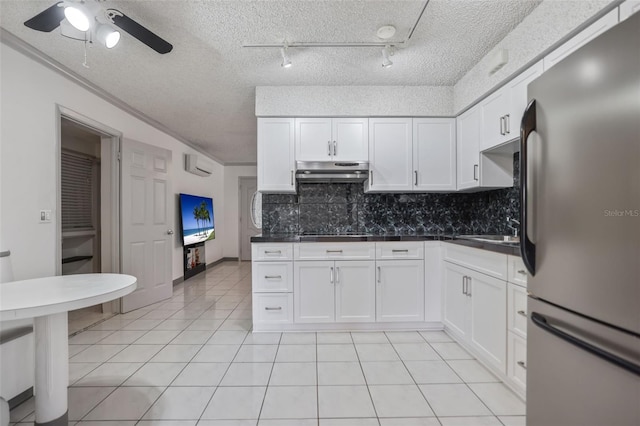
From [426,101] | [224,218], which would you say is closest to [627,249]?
[426,101]

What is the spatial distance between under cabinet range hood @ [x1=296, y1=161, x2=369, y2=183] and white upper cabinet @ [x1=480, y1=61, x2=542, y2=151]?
110 centimetres

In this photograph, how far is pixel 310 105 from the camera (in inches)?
111

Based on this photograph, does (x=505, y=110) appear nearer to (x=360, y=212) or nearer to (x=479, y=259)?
(x=479, y=259)

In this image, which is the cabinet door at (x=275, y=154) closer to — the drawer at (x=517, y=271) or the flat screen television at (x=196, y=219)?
the drawer at (x=517, y=271)

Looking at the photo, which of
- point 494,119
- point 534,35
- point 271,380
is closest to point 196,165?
point 271,380

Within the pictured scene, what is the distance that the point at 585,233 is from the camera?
2.78 ft


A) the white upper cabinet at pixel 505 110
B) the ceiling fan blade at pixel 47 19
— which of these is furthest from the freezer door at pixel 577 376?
the ceiling fan blade at pixel 47 19

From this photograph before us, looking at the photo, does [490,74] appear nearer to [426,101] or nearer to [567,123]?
[426,101]

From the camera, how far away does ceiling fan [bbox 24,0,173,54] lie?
1.46 m

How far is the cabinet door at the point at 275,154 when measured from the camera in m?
2.83

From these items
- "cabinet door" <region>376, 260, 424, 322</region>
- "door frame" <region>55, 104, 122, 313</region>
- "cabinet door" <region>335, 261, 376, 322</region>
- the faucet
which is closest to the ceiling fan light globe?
"door frame" <region>55, 104, 122, 313</region>

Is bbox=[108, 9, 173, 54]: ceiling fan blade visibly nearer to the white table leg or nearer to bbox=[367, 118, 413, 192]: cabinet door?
the white table leg

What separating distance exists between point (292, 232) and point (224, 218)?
3974 millimetres

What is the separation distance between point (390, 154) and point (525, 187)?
184cm
